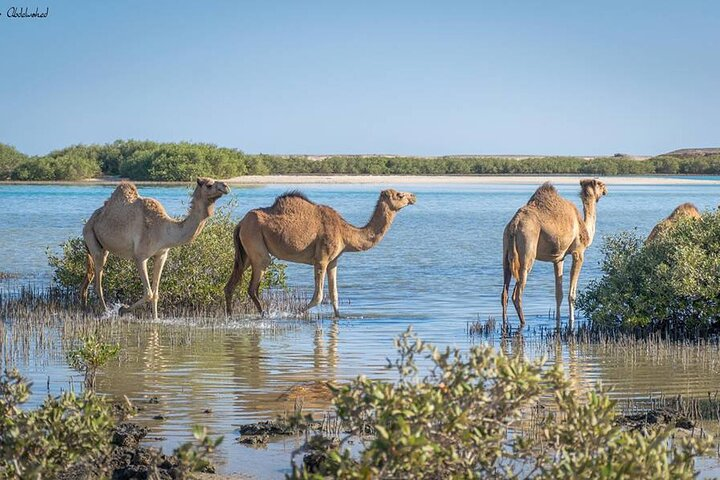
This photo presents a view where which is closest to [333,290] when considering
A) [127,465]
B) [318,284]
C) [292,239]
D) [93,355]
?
[318,284]

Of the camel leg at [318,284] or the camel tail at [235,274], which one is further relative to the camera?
the camel tail at [235,274]

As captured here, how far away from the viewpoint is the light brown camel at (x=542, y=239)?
13.8 m

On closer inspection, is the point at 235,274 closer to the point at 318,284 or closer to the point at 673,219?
the point at 318,284

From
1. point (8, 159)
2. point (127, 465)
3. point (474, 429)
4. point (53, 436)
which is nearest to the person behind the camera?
point (474, 429)

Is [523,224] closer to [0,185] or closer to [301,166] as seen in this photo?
[0,185]

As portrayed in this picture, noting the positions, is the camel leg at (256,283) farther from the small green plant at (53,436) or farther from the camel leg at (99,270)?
the small green plant at (53,436)

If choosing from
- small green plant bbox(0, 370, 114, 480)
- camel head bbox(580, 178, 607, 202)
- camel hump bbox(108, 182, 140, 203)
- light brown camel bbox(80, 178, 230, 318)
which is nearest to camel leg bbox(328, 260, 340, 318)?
light brown camel bbox(80, 178, 230, 318)

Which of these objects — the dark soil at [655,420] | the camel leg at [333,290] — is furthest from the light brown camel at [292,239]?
the dark soil at [655,420]

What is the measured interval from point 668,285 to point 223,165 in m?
71.6

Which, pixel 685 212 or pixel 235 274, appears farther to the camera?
pixel 685 212

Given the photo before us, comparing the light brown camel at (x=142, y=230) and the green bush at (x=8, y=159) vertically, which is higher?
the green bush at (x=8, y=159)

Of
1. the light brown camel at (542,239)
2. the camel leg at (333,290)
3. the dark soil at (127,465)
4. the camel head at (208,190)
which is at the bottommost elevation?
the dark soil at (127,465)

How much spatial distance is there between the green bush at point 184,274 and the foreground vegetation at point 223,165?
42251 mm

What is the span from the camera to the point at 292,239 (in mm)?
14578
